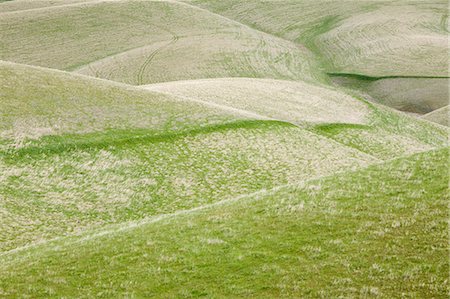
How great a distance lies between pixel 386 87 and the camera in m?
96.5

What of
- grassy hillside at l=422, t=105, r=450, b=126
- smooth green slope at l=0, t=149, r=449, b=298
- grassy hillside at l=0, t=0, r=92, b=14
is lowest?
grassy hillside at l=422, t=105, r=450, b=126

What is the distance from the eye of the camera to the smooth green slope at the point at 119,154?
2920 cm

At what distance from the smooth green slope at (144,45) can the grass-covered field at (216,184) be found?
1.05m

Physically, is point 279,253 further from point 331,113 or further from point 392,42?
point 392,42

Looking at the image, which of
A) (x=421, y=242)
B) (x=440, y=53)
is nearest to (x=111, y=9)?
(x=440, y=53)

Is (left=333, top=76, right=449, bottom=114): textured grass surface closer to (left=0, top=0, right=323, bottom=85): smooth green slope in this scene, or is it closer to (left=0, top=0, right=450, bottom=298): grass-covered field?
(left=0, top=0, right=450, bottom=298): grass-covered field

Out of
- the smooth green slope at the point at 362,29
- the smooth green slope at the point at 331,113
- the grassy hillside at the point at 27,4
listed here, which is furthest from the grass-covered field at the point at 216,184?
the grassy hillside at the point at 27,4

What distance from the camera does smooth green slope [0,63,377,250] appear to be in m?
29.2

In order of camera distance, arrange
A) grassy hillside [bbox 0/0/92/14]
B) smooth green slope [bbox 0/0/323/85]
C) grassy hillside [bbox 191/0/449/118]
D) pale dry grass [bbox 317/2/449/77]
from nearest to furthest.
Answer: grassy hillside [bbox 191/0/449/118]
smooth green slope [bbox 0/0/323/85]
pale dry grass [bbox 317/2/449/77]
grassy hillside [bbox 0/0/92/14]

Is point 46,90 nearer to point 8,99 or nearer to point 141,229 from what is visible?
point 8,99

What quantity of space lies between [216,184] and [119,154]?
8.24 m

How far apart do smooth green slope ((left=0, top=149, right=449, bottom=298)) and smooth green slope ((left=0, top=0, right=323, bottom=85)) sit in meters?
71.3

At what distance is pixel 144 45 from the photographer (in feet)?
359

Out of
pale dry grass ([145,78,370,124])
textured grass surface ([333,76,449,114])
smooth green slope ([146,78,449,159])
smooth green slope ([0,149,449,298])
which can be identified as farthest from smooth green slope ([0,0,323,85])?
smooth green slope ([0,149,449,298])
